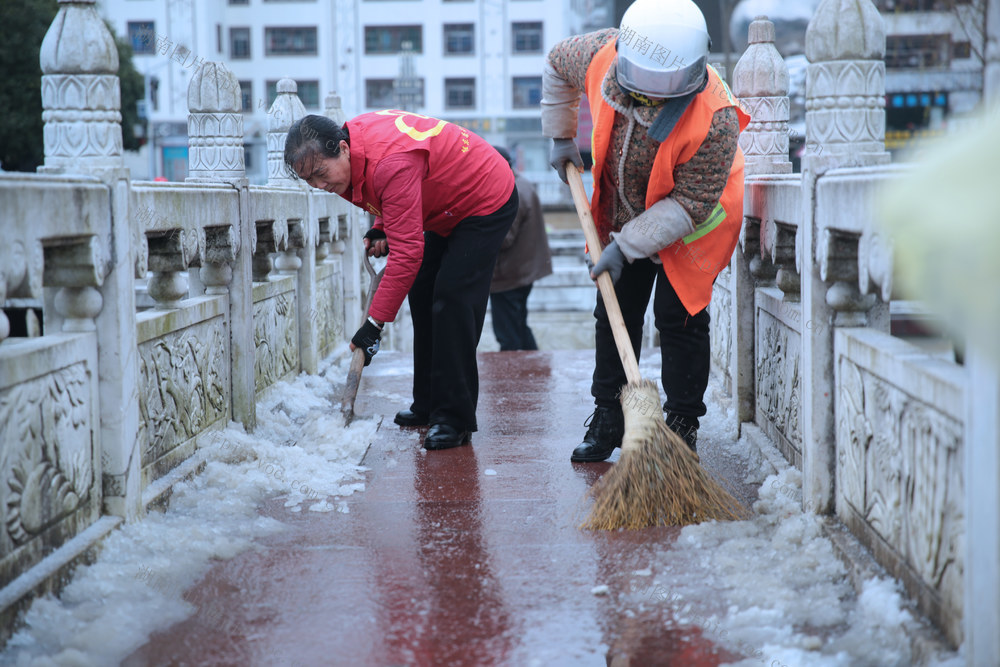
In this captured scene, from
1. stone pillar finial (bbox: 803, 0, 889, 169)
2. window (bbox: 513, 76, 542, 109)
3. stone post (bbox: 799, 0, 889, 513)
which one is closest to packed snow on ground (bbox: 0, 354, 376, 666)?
stone post (bbox: 799, 0, 889, 513)

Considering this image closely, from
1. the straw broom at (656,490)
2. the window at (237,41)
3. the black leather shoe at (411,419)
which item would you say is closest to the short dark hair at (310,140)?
the black leather shoe at (411,419)

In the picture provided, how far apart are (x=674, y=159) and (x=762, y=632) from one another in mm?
1775

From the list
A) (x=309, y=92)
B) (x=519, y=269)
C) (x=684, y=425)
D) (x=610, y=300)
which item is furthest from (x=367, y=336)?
(x=309, y=92)

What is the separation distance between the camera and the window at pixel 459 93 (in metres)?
41.4

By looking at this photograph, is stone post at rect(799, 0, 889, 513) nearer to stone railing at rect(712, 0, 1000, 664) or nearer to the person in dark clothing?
stone railing at rect(712, 0, 1000, 664)

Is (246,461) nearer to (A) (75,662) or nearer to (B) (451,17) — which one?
(A) (75,662)

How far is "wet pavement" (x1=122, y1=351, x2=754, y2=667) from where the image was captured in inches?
91.5

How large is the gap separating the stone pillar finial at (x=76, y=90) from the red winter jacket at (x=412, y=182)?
1.14 m

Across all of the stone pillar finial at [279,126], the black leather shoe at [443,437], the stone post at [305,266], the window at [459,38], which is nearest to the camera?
the black leather shoe at [443,437]

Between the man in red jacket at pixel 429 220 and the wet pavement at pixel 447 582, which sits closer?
the wet pavement at pixel 447 582

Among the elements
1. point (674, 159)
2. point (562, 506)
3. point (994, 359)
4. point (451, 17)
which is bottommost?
point (562, 506)

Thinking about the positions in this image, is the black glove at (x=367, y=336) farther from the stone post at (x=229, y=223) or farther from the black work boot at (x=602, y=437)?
the black work boot at (x=602, y=437)

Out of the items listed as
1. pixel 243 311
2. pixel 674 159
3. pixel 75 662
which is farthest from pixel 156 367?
pixel 674 159

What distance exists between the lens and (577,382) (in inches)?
239
